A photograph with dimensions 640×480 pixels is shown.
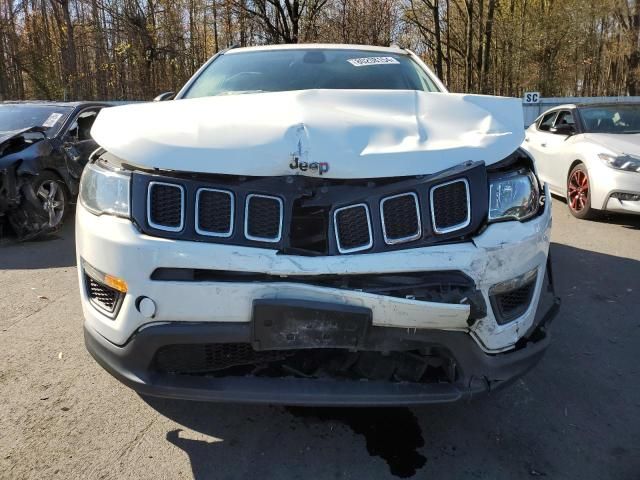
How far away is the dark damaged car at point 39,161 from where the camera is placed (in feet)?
19.7

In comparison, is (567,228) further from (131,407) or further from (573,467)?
(131,407)

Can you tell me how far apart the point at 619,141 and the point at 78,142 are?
272 inches

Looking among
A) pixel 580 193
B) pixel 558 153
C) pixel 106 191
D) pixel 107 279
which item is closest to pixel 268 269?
pixel 107 279

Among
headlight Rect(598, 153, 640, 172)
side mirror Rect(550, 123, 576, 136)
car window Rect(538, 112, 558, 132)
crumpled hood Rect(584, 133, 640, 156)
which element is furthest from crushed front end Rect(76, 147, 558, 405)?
car window Rect(538, 112, 558, 132)

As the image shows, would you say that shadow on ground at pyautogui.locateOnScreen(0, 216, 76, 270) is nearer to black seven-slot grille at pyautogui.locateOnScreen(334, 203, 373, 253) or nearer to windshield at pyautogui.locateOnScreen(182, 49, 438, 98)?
windshield at pyautogui.locateOnScreen(182, 49, 438, 98)

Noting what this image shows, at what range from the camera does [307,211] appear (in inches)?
82.5

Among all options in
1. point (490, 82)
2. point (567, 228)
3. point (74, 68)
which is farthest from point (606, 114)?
point (490, 82)

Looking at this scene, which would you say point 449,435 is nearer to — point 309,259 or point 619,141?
point 309,259

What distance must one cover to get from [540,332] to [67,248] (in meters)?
5.16

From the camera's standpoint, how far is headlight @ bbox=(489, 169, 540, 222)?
2188 mm

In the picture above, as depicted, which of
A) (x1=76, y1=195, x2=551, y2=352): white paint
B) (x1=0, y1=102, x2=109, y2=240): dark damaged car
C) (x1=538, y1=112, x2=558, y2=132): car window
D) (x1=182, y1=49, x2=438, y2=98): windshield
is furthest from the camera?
(x1=538, y1=112, x2=558, y2=132): car window

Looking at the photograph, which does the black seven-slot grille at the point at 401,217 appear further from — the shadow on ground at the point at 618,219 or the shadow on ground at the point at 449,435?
the shadow on ground at the point at 618,219

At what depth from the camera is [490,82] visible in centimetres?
3038

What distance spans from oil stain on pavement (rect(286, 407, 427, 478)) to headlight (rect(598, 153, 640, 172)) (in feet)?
16.3
